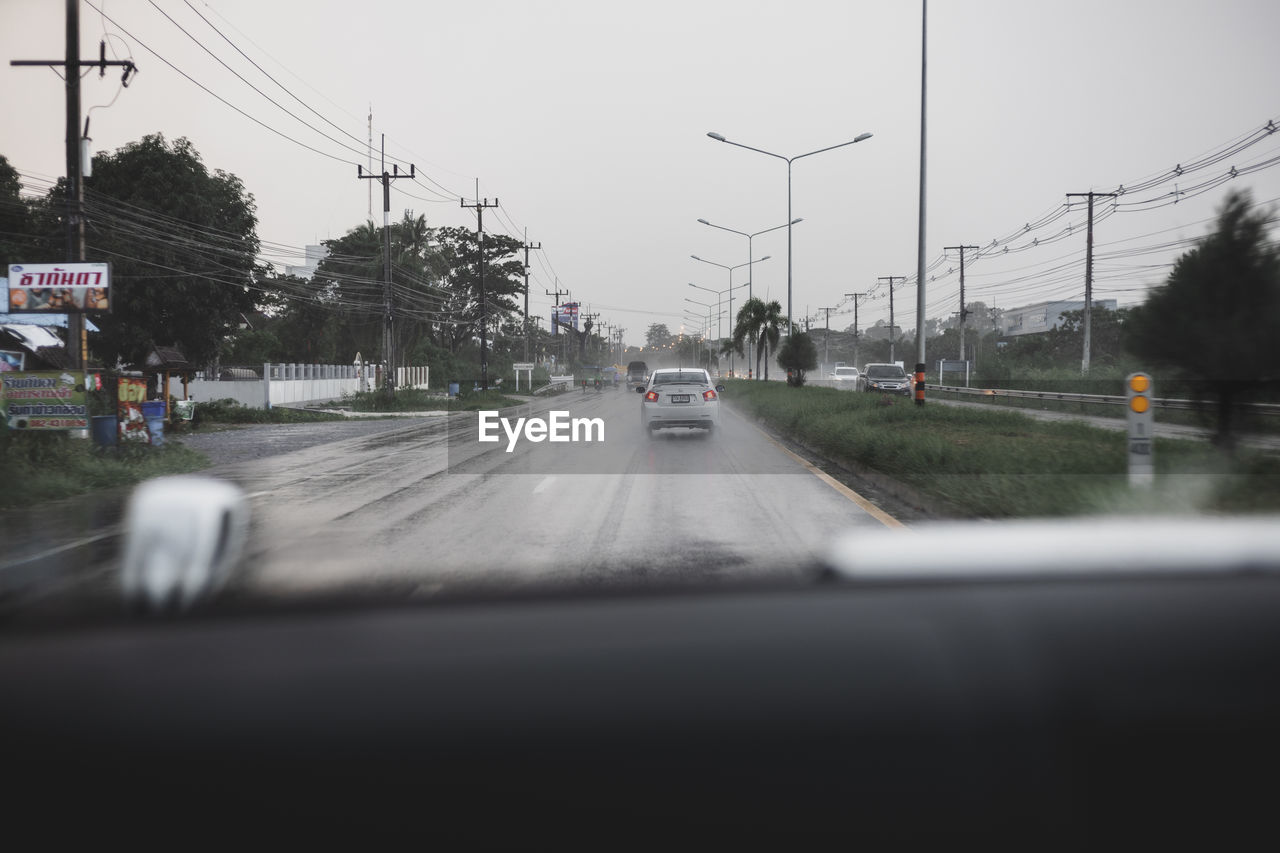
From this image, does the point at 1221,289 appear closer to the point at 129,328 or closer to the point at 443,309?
the point at 129,328

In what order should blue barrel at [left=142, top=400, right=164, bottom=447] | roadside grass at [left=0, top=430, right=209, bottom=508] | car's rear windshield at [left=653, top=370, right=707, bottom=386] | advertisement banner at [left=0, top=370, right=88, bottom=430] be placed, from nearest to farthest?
roadside grass at [left=0, top=430, right=209, bottom=508] → advertisement banner at [left=0, top=370, right=88, bottom=430] → blue barrel at [left=142, top=400, right=164, bottom=447] → car's rear windshield at [left=653, top=370, right=707, bottom=386]

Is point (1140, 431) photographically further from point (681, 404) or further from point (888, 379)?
point (888, 379)

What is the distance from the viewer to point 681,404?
62.4ft

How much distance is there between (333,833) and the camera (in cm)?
149

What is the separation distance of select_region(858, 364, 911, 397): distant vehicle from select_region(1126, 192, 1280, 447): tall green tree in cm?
2925

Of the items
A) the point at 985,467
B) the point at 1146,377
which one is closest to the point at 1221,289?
the point at 1146,377

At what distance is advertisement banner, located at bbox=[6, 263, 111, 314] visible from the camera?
13.4 metres

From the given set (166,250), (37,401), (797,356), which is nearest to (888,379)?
(797,356)

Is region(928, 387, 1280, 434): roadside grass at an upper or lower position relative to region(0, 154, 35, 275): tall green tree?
lower

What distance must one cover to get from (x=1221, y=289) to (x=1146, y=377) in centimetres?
169

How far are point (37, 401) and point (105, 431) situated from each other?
1.87 metres

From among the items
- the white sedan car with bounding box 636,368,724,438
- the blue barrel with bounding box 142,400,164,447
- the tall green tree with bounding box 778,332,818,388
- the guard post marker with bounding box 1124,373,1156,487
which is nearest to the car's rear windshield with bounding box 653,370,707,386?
the white sedan car with bounding box 636,368,724,438

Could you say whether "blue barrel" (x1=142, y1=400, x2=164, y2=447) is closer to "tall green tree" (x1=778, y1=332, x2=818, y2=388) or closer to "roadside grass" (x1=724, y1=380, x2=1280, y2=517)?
"roadside grass" (x1=724, y1=380, x2=1280, y2=517)

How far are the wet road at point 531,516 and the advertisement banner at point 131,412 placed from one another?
71.4 inches
